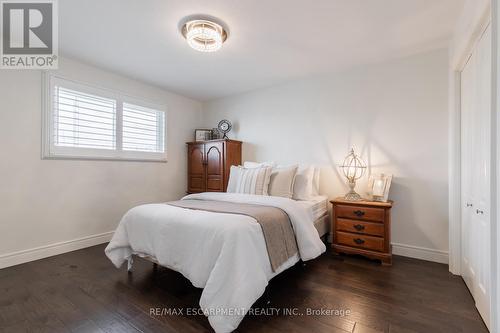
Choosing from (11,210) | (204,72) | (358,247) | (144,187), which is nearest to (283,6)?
(204,72)

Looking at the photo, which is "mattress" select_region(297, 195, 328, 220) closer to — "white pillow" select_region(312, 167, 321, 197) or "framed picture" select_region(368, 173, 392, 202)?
"white pillow" select_region(312, 167, 321, 197)

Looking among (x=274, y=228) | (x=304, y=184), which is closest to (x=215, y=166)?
(x=304, y=184)

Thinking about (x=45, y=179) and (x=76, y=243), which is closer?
(x=45, y=179)

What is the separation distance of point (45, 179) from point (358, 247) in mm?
3839

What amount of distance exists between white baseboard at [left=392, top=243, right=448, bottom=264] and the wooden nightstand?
37 centimetres

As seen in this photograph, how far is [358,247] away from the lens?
8.84ft

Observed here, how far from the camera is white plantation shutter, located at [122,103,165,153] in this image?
11.9 ft

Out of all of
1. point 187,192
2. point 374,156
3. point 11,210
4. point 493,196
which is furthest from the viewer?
point 187,192

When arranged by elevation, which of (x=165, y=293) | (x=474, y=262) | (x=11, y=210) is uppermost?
(x=11, y=210)

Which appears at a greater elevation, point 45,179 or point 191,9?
point 191,9

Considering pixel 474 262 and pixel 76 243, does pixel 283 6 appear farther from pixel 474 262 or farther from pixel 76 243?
pixel 76 243

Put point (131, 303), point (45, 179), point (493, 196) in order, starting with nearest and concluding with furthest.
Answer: point (493, 196) < point (131, 303) < point (45, 179)
